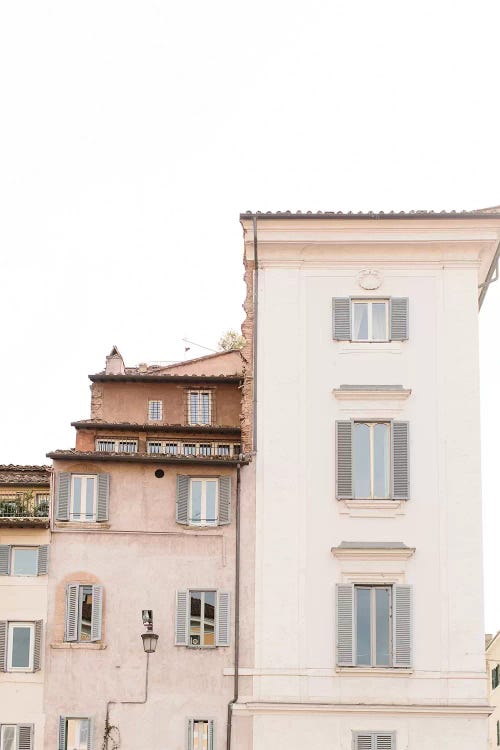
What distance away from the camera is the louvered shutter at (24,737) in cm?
3459

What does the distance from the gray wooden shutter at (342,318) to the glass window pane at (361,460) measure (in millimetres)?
2582

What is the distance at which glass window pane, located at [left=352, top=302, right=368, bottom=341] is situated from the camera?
36.9m

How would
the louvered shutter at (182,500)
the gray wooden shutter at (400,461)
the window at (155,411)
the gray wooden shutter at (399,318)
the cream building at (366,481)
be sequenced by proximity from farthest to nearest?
1. the window at (155,411)
2. the gray wooden shutter at (399,318)
3. the louvered shutter at (182,500)
4. the gray wooden shutter at (400,461)
5. the cream building at (366,481)

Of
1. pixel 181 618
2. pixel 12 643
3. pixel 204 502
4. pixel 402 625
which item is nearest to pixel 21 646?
pixel 12 643

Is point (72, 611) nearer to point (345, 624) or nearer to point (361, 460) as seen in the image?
point (345, 624)

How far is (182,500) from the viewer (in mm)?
36250

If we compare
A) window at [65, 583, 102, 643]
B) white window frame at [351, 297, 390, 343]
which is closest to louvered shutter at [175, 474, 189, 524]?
window at [65, 583, 102, 643]

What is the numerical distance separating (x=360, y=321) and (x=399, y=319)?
108 centimetres

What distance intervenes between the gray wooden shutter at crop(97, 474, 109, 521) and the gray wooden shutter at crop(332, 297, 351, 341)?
24.1ft

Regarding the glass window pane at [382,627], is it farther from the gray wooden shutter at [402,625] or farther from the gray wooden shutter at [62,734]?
the gray wooden shutter at [62,734]

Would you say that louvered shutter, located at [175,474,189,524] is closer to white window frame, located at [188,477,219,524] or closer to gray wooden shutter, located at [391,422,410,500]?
white window frame, located at [188,477,219,524]

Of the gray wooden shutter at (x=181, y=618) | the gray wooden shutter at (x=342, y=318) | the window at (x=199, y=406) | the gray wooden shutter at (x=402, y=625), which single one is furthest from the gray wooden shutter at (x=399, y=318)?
the gray wooden shutter at (x=181, y=618)

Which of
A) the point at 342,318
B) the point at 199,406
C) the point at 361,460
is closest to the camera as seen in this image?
the point at 361,460

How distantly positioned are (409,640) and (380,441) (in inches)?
207
